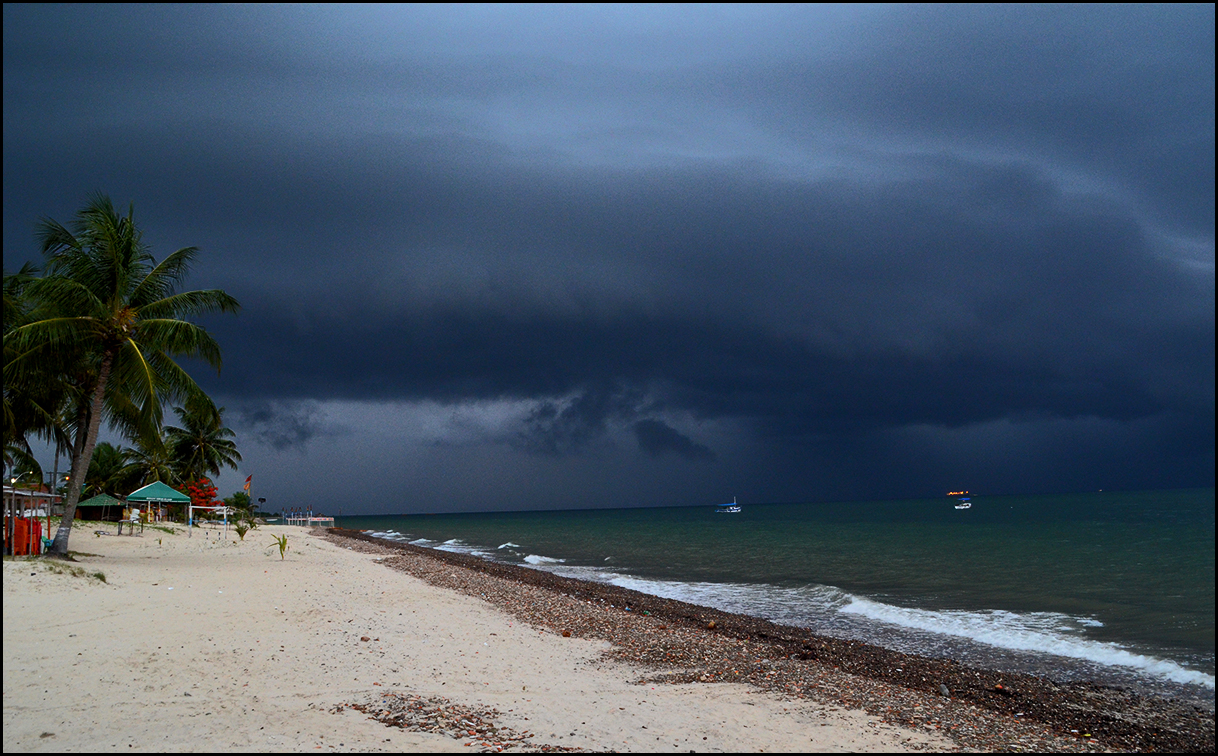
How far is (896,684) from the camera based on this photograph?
11.1 m

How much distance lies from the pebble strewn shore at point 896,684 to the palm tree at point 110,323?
11823mm

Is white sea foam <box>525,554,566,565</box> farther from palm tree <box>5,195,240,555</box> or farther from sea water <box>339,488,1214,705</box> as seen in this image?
palm tree <box>5,195,240,555</box>

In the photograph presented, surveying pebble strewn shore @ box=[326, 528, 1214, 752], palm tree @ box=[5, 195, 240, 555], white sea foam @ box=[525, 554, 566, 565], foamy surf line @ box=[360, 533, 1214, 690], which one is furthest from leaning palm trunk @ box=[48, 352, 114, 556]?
white sea foam @ box=[525, 554, 566, 565]

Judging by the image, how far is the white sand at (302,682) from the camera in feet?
20.7

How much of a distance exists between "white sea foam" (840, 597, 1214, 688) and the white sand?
9043 millimetres

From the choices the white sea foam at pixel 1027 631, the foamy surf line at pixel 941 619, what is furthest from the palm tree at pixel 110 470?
the white sea foam at pixel 1027 631

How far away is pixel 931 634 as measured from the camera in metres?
16.6

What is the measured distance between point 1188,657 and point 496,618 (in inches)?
585

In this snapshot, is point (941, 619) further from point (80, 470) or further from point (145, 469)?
point (145, 469)

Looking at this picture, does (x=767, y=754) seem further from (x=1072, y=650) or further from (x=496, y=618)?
(x=1072, y=650)

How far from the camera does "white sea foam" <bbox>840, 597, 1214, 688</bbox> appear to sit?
1323 centimetres

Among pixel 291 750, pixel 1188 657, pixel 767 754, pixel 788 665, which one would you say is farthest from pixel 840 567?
pixel 291 750

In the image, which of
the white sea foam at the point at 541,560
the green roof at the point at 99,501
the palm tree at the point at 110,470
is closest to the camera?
the green roof at the point at 99,501

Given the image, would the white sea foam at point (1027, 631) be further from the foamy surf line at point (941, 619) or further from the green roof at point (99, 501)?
the green roof at point (99, 501)
